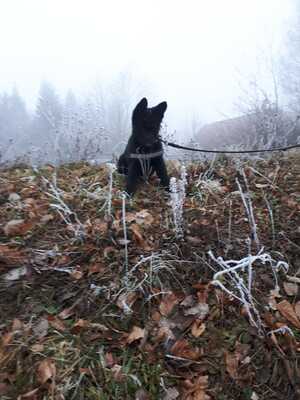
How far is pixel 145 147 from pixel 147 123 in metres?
0.20

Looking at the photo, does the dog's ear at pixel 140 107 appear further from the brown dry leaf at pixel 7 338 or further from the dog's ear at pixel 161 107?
the brown dry leaf at pixel 7 338

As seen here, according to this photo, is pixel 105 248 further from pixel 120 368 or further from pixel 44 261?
pixel 120 368

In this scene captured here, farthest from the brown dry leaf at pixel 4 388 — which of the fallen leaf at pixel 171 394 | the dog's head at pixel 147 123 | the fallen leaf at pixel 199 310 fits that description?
the dog's head at pixel 147 123

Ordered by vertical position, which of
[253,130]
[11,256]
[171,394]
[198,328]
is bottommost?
[171,394]

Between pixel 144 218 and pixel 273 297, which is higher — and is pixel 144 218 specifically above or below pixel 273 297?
above

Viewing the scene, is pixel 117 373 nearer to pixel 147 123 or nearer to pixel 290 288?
pixel 290 288

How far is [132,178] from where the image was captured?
293cm

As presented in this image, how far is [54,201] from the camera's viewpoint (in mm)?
2725

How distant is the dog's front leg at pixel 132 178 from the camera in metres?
2.89

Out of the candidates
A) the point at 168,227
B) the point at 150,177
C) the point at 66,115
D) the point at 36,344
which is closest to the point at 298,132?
the point at 66,115

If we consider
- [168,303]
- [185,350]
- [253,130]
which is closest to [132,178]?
[168,303]

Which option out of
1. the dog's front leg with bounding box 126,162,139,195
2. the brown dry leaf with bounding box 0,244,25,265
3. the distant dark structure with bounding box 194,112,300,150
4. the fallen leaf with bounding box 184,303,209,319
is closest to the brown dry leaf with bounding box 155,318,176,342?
the fallen leaf with bounding box 184,303,209,319

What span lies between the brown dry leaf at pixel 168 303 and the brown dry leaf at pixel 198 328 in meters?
0.15

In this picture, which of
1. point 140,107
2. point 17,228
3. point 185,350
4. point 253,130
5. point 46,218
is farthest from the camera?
point 253,130
